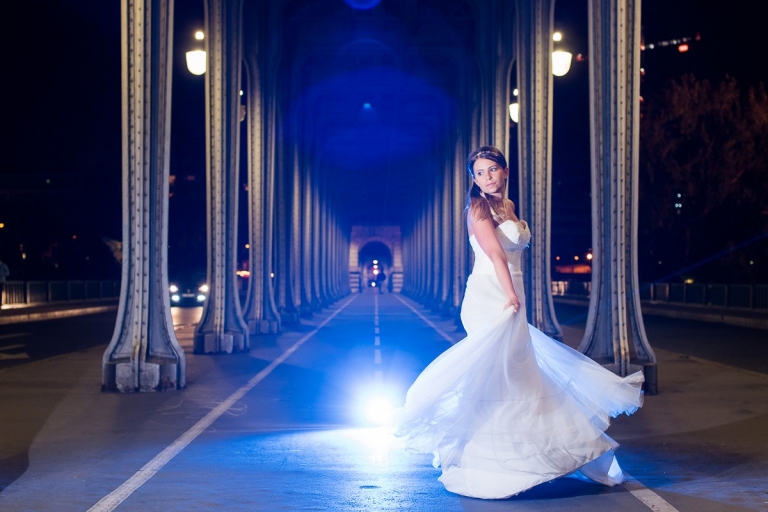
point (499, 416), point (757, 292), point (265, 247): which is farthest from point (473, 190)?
point (757, 292)

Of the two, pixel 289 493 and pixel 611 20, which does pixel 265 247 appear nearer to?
pixel 611 20

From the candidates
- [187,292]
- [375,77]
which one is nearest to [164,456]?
[375,77]

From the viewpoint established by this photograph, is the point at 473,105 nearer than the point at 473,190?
No

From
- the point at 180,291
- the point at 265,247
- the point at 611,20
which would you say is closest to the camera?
the point at 611,20

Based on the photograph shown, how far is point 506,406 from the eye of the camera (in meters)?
6.88

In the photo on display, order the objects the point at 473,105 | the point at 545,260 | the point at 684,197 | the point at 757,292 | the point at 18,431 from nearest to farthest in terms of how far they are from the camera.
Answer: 1. the point at 18,431
2. the point at 545,260
3. the point at 473,105
4. the point at 757,292
5. the point at 684,197

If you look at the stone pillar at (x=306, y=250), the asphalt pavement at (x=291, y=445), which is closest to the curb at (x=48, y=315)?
the stone pillar at (x=306, y=250)

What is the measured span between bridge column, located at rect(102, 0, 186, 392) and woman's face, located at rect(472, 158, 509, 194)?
6758 millimetres

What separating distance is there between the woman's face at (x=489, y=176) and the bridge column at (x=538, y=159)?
1112 cm

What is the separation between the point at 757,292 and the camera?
37.7m

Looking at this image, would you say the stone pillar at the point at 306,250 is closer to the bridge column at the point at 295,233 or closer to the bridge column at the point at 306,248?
the bridge column at the point at 306,248

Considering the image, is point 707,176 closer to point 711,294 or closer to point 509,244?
point 711,294

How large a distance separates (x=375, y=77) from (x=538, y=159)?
875 inches

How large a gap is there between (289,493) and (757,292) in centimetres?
3368
